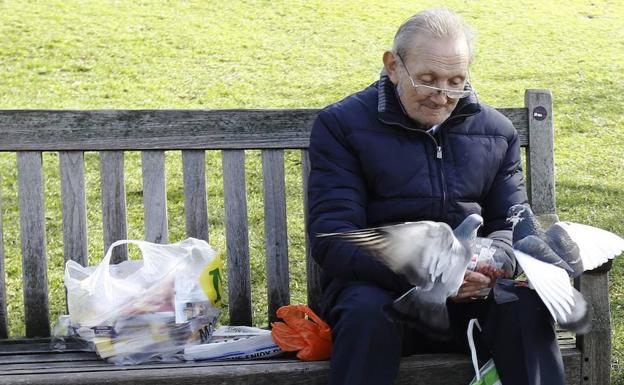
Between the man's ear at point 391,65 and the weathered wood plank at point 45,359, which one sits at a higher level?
the man's ear at point 391,65

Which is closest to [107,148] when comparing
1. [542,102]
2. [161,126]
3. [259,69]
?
[161,126]

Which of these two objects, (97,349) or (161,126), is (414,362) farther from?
(161,126)

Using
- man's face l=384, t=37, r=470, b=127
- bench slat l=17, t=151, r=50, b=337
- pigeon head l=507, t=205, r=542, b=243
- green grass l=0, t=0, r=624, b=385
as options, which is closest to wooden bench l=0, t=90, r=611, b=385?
bench slat l=17, t=151, r=50, b=337

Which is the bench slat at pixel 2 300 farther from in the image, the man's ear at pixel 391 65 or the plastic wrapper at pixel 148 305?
the man's ear at pixel 391 65

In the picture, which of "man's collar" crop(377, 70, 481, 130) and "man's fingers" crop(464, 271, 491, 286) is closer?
"man's fingers" crop(464, 271, 491, 286)

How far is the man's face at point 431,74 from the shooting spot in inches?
126

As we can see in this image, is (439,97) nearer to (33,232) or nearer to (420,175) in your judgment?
(420,175)

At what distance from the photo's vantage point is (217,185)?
Result: 6383mm

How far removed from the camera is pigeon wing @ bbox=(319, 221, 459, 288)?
2781 millimetres

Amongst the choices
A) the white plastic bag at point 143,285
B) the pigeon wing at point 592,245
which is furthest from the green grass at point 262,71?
the white plastic bag at point 143,285

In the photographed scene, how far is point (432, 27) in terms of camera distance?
3.21 meters

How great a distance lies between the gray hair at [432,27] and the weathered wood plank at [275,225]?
2.27 ft

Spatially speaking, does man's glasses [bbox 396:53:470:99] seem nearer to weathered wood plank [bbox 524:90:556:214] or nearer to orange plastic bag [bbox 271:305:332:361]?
weathered wood plank [bbox 524:90:556:214]

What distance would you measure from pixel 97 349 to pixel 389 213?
108 centimetres
